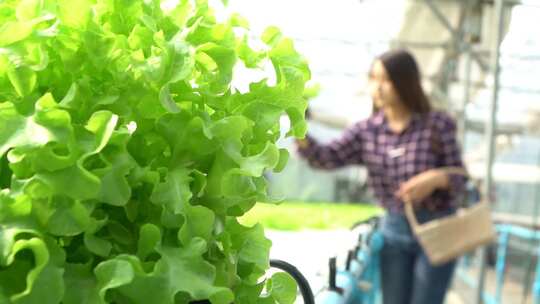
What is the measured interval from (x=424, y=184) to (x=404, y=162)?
166 mm

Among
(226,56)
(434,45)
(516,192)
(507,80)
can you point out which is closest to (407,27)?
(434,45)

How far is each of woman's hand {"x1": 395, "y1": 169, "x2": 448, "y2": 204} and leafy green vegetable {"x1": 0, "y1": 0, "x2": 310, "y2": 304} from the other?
1.74m

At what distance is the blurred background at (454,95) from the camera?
2684 millimetres

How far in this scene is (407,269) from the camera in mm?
2459

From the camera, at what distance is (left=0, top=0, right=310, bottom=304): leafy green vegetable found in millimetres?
404

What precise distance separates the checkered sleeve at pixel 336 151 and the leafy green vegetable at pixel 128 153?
1.99 metres

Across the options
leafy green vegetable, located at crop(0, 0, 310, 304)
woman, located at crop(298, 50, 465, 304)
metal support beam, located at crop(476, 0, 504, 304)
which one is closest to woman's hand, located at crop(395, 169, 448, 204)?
woman, located at crop(298, 50, 465, 304)

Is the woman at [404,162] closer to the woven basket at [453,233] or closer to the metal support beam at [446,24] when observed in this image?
the woven basket at [453,233]

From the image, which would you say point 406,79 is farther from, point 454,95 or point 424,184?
point 454,95

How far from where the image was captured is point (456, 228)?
2.35 meters

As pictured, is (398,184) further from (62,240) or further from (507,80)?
(507,80)

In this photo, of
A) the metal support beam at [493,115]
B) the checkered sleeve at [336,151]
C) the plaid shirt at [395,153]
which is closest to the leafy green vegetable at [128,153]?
the plaid shirt at [395,153]

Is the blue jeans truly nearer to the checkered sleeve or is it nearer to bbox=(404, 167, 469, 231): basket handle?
bbox=(404, 167, 469, 231): basket handle

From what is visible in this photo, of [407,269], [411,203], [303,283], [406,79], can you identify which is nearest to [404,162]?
[411,203]
